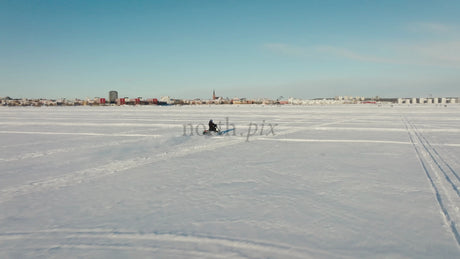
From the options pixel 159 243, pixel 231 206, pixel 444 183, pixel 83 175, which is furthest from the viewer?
pixel 83 175

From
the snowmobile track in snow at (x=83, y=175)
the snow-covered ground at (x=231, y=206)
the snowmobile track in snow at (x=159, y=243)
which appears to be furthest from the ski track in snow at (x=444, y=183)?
the snowmobile track in snow at (x=83, y=175)

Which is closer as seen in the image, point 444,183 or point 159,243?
point 159,243

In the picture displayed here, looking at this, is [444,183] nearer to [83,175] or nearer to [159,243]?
[159,243]

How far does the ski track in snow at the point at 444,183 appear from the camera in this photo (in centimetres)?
430

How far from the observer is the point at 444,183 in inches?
242

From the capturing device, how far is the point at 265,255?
3359 mm

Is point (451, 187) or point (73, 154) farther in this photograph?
point (73, 154)

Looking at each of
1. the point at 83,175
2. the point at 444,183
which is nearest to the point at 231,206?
the point at 83,175

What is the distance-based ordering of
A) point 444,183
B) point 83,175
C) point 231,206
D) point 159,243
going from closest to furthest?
point 159,243
point 231,206
point 444,183
point 83,175

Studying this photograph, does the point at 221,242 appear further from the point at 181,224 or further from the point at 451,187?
the point at 451,187

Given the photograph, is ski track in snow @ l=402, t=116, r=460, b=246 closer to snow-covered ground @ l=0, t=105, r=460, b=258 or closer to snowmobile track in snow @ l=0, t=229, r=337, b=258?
snow-covered ground @ l=0, t=105, r=460, b=258

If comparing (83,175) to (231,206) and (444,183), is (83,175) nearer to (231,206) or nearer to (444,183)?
(231,206)

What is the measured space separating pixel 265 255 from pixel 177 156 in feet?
21.4

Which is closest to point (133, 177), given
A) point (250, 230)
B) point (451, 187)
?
point (250, 230)
